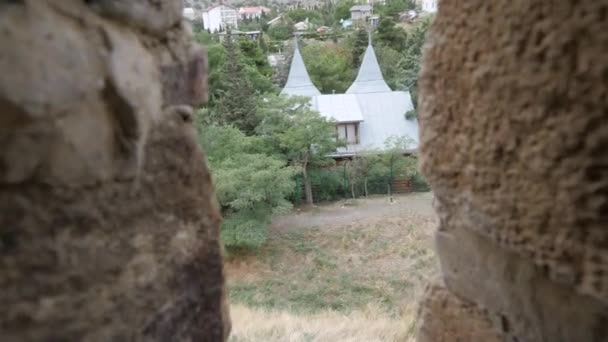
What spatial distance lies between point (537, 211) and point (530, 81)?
0.38 ft

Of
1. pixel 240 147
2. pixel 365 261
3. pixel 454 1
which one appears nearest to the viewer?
pixel 454 1

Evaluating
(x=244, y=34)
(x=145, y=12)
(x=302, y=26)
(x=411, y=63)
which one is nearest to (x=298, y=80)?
(x=244, y=34)

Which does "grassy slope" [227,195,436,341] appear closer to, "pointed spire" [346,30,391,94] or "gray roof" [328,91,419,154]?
"gray roof" [328,91,419,154]

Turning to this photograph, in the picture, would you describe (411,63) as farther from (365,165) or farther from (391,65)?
(365,165)

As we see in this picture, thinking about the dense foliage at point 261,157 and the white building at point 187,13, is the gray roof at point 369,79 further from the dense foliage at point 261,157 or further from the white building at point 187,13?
the white building at point 187,13

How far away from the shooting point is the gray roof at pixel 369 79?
594cm

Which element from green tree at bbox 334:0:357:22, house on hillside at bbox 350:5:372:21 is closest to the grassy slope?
house on hillside at bbox 350:5:372:21

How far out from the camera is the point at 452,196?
26.3 inches

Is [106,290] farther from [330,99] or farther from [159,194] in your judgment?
[330,99]

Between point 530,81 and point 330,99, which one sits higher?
point 330,99

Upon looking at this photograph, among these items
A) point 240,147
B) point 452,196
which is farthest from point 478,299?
point 240,147

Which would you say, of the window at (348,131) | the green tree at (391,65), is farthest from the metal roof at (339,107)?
the green tree at (391,65)

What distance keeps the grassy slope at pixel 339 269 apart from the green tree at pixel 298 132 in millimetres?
488

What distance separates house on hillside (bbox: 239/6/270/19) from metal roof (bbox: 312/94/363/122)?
6.91ft
